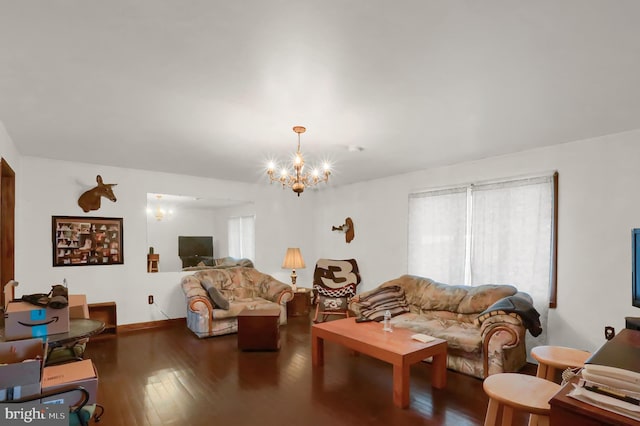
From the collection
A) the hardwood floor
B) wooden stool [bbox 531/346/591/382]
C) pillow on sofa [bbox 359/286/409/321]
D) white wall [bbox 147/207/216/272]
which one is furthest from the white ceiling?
the hardwood floor

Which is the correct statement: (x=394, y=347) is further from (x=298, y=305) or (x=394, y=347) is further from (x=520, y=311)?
(x=298, y=305)

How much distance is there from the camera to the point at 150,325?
518 centimetres

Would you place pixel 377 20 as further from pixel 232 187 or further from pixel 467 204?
pixel 232 187

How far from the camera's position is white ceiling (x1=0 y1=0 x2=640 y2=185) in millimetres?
1583

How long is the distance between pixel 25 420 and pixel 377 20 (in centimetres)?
246

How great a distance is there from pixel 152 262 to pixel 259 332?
7.61 feet

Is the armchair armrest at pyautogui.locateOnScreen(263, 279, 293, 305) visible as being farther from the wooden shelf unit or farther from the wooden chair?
the wooden shelf unit

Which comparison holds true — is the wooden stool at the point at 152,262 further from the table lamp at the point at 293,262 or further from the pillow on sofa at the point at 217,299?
the table lamp at the point at 293,262

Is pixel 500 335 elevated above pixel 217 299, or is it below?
above

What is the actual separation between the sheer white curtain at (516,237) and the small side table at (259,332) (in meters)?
2.63

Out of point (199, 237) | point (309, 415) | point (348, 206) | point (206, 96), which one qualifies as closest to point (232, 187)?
point (199, 237)

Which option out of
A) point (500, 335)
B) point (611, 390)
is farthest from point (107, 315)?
point (611, 390)

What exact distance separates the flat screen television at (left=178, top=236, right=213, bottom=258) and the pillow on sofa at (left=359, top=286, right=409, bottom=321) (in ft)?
9.36

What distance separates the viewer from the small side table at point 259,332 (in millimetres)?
4113
